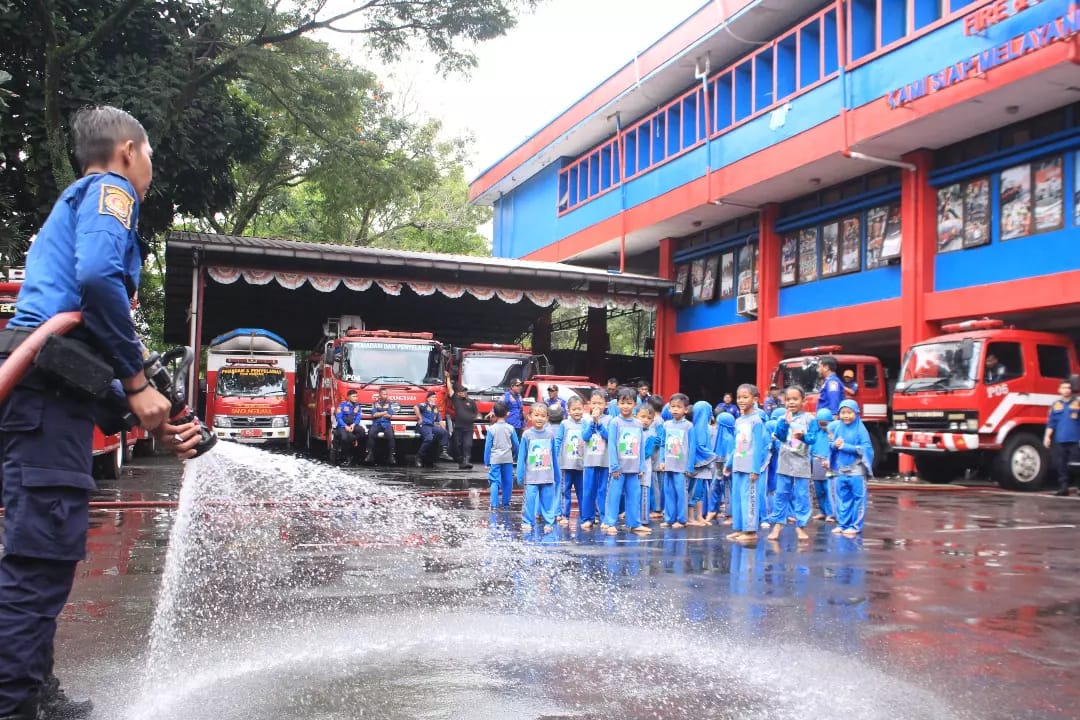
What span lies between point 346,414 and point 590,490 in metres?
8.94

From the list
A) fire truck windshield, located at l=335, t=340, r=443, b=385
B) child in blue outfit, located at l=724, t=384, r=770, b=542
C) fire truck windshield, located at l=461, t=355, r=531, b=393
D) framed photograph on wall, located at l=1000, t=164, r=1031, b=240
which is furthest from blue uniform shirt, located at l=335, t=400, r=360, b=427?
framed photograph on wall, located at l=1000, t=164, r=1031, b=240

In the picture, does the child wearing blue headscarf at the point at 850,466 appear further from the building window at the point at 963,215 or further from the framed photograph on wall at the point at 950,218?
the framed photograph on wall at the point at 950,218

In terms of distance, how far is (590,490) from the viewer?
10156 millimetres

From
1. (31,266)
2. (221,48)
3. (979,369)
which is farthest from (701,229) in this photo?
(31,266)

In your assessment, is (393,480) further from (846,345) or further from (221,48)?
(846,345)

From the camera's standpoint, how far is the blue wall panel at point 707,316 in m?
24.8

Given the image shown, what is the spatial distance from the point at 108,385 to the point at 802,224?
21.1 meters

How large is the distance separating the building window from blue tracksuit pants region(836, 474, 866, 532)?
32.3 ft

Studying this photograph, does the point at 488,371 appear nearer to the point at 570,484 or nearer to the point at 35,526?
the point at 570,484

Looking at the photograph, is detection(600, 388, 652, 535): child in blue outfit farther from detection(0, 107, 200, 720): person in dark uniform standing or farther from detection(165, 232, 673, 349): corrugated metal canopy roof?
detection(165, 232, 673, 349): corrugated metal canopy roof

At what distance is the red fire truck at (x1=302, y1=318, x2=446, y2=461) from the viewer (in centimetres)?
1853

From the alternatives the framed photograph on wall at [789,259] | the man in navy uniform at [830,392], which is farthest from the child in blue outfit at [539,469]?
the framed photograph on wall at [789,259]

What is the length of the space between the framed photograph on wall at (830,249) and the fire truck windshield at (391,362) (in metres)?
9.24

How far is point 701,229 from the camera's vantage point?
26.3m
